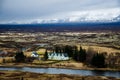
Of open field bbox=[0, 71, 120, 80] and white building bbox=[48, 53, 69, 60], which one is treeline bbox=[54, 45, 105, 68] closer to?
white building bbox=[48, 53, 69, 60]

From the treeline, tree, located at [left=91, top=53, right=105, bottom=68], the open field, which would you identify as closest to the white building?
the treeline

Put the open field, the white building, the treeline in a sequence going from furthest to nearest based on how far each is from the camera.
→ the white building
the treeline
the open field

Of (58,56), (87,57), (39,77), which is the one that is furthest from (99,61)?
(39,77)

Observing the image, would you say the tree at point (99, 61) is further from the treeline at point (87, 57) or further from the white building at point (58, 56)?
the white building at point (58, 56)

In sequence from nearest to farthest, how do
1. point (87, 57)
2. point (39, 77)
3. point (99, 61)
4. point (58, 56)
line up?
point (39, 77)
point (99, 61)
point (87, 57)
point (58, 56)

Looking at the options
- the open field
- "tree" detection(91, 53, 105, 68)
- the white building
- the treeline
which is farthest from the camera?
the white building

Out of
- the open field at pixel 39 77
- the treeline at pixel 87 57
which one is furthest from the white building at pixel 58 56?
the open field at pixel 39 77

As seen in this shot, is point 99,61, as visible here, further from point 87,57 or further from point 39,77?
point 39,77

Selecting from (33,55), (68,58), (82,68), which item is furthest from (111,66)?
(33,55)

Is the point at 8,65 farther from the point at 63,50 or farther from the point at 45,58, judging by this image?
the point at 63,50

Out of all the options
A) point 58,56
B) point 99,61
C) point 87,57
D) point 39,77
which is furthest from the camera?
point 58,56

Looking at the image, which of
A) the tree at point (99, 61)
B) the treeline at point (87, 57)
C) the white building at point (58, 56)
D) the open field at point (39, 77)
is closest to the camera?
the open field at point (39, 77)
